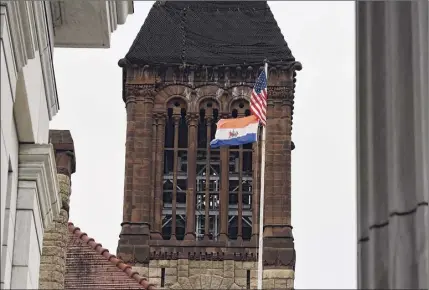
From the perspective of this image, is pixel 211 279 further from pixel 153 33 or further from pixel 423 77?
pixel 423 77

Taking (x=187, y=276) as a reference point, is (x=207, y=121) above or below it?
above

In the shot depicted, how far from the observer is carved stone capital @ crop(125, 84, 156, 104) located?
53.8 meters

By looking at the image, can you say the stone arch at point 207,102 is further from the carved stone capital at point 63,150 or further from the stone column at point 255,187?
the carved stone capital at point 63,150

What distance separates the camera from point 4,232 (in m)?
10.2

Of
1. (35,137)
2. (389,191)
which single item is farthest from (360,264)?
(35,137)

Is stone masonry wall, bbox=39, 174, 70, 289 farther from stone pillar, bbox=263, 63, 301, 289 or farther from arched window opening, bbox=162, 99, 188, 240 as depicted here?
arched window opening, bbox=162, 99, 188, 240

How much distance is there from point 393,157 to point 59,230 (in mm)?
13316

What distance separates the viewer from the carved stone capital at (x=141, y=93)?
176 ft

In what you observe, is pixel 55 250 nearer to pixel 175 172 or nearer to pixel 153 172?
pixel 153 172

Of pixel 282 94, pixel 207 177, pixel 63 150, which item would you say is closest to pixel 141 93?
pixel 207 177

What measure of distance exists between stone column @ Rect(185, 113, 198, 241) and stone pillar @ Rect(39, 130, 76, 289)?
105 feet

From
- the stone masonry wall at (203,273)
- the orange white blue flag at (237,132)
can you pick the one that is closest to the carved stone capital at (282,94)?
the stone masonry wall at (203,273)

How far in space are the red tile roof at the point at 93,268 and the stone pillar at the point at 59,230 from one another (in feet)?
45.6

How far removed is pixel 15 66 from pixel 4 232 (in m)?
1.28
